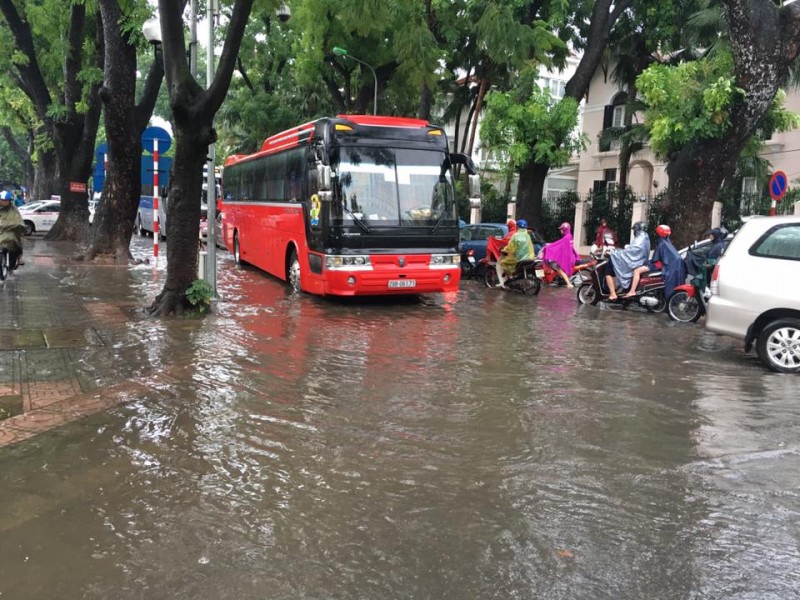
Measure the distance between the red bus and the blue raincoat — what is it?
3.10 metres

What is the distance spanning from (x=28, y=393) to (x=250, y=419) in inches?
85.0

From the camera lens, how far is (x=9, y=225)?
13.3 meters

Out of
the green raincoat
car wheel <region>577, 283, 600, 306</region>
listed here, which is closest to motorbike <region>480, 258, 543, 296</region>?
the green raincoat

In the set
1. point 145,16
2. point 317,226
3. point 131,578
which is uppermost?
point 145,16

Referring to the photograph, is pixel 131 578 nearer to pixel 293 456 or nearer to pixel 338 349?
pixel 293 456

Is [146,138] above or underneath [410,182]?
above

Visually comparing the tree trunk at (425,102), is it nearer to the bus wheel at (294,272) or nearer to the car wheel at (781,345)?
the bus wheel at (294,272)

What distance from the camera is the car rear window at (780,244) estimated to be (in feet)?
27.5

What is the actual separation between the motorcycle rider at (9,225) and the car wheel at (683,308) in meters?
11.9

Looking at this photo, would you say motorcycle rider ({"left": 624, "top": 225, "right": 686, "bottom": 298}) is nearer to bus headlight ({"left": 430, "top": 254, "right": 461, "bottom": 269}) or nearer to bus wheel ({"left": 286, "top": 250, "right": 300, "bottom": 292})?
bus headlight ({"left": 430, "top": 254, "right": 461, "bottom": 269})

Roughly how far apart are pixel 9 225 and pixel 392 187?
710cm

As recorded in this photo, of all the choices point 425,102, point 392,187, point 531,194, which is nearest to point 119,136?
point 392,187

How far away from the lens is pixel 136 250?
23.5 meters

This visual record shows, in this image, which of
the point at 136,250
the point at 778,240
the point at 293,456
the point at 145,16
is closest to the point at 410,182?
the point at 778,240
